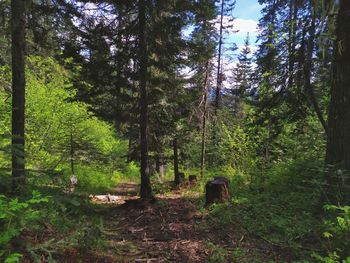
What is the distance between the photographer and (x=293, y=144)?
10.4 metres

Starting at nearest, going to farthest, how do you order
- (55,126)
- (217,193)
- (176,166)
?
(217,193)
(55,126)
(176,166)

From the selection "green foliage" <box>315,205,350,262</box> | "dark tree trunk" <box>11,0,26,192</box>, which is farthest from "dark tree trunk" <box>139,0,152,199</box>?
"green foliage" <box>315,205,350,262</box>

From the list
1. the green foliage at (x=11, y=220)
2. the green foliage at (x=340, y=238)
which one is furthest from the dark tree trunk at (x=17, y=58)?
the green foliage at (x=340, y=238)

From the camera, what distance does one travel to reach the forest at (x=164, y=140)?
462 cm

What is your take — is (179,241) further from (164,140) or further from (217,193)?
(164,140)

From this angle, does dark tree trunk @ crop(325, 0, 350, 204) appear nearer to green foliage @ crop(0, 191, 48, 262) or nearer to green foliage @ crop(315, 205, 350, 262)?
green foliage @ crop(315, 205, 350, 262)

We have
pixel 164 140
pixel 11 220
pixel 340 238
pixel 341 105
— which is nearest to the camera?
pixel 11 220

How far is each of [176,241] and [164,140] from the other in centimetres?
1097

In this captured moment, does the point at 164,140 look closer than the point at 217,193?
No

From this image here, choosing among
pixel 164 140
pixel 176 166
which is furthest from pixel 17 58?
pixel 176 166

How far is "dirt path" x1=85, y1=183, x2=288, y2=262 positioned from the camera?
481 cm

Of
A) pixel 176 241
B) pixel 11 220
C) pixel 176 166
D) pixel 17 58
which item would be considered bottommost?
pixel 176 166

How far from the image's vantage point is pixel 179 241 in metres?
5.54

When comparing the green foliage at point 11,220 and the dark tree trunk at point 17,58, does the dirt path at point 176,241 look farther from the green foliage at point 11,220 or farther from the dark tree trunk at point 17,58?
the dark tree trunk at point 17,58
